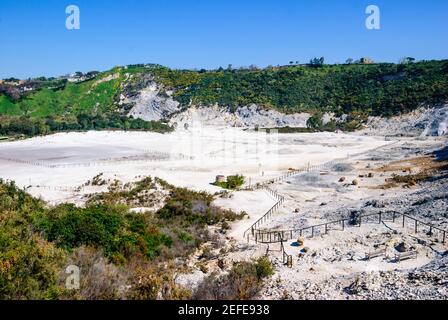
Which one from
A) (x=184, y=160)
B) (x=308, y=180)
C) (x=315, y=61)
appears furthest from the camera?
(x=315, y=61)

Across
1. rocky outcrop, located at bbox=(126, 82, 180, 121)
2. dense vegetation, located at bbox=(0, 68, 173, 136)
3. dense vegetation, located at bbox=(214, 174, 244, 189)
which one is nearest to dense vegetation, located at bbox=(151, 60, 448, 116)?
rocky outcrop, located at bbox=(126, 82, 180, 121)

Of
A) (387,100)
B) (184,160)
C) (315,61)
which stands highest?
(315,61)

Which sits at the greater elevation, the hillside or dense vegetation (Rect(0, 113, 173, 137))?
the hillside

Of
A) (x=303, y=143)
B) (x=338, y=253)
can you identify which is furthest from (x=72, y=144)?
(x=338, y=253)

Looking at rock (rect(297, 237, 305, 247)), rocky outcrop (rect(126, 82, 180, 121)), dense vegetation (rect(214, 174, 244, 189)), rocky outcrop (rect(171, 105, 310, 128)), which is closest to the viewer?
rock (rect(297, 237, 305, 247))

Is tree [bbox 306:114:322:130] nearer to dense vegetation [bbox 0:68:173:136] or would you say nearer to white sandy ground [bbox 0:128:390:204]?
white sandy ground [bbox 0:128:390:204]
